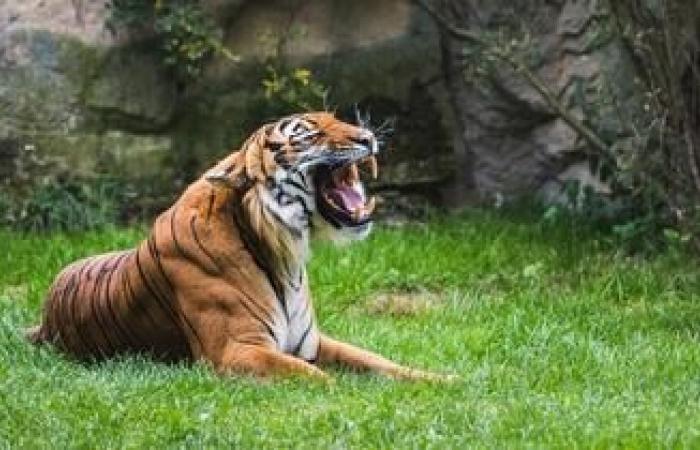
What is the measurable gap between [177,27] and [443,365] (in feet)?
14.0

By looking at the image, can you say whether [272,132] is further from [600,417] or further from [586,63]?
[586,63]

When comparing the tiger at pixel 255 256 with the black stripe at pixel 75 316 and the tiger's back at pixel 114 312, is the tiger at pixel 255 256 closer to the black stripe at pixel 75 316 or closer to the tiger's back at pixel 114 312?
the tiger's back at pixel 114 312

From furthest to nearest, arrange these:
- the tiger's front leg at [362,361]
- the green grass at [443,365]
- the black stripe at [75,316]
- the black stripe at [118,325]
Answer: the black stripe at [75,316]
the black stripe at [118,325]
the tiger's front leg at [362,361]
the green grass at [443,365]

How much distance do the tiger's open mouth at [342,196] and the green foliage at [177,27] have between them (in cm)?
399

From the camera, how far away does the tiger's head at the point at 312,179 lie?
627 cm

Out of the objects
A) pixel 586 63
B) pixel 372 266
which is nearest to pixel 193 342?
pixel 372 266

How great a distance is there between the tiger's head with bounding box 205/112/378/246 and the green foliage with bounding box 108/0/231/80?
13.0ft

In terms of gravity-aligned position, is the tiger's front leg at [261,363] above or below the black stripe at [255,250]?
below

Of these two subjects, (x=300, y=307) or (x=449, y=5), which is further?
(x=449, y=5)

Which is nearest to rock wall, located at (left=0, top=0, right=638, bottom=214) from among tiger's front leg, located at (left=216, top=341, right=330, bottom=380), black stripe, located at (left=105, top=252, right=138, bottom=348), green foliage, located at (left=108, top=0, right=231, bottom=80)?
green foliage, located at (left=108, top=0, right=231, bottom=80)

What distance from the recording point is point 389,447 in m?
5.04

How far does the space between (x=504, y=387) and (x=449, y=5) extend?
200 inches

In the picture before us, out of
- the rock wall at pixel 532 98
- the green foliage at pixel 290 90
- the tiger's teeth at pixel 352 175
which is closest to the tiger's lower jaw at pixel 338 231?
the tiger's teeth at pixel 352 175

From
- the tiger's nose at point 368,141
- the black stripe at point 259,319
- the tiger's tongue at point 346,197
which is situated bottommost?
the black stripe at point 259,319
